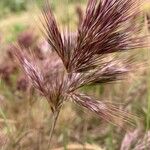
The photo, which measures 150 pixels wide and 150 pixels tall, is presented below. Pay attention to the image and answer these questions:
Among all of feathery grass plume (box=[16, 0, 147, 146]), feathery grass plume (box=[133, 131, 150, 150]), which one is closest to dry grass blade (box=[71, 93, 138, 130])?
feathery grass plume (box=[16, 0, 147, 146])

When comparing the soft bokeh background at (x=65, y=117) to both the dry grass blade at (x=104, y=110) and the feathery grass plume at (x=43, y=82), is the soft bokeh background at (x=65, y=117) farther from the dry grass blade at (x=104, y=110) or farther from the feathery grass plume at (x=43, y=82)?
the dry grass blade at (x=104, y=110)

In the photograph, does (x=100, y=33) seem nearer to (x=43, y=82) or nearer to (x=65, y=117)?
(x=43, y=82)

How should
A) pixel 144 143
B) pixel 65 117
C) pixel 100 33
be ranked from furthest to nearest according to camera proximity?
pixel 65 117, pixel 144 143, pixel 100 33

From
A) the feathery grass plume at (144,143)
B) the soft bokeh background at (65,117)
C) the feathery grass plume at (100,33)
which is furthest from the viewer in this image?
the soft bokeh background at (65,117)

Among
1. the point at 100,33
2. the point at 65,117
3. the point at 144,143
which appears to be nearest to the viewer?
the point at 100,33

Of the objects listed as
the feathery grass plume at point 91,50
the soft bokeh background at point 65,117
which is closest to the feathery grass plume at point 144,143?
the soft bokeh background at point 65,117

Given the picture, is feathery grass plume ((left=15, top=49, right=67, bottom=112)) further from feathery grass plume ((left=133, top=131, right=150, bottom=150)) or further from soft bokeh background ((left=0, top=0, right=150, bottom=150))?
feathery grass plume ((left=133, top=131, right=150, bottom=150))

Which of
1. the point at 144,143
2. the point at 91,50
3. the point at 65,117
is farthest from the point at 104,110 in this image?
the point at 65,117

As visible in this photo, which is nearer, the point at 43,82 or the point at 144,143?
the point at 43,82
